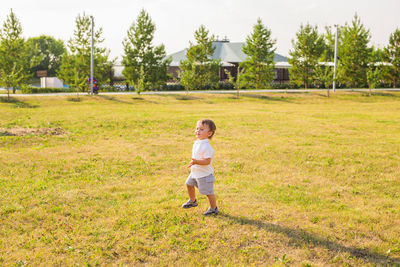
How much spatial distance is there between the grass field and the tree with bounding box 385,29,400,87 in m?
36.1

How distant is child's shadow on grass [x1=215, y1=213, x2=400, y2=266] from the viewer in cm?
441

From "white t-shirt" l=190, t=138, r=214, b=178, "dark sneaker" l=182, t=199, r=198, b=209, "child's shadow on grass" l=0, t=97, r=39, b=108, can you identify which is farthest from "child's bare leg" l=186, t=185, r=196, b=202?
"child's shadow on grass" l=0, t=97, r=39, b=108

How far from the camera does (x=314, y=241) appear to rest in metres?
4.83

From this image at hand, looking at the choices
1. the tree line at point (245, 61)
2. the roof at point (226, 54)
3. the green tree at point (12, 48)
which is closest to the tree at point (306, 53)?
the tree line at point (245, 61)

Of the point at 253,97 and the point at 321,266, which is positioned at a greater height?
the point at 253,97

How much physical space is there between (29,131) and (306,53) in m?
35.4

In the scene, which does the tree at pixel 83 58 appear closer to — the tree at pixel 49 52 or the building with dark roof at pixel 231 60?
the building with dark roof at pixel 231 60

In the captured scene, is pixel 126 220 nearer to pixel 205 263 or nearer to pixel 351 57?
pixel 205 263

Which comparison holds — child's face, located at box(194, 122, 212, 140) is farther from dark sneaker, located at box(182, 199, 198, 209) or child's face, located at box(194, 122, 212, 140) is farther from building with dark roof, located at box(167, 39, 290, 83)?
building with dark roof, located at box(167, 39, 290, 83)

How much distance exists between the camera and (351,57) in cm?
4231

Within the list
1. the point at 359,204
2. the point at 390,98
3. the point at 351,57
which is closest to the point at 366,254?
the point at 359,204

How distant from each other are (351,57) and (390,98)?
856 centimetres

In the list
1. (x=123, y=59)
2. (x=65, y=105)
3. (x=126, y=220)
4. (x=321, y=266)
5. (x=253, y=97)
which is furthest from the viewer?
(x=123, y=59)

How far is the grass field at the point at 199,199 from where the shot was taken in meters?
4.52
